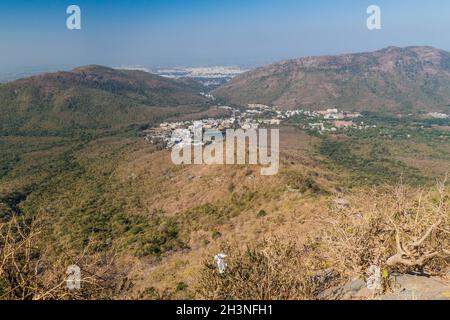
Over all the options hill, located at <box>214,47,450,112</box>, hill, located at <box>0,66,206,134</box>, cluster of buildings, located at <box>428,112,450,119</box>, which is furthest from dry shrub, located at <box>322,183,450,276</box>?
hill, located at <box>214,47,450,112</box>

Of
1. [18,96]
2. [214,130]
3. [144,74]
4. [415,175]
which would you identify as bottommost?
[415,175]

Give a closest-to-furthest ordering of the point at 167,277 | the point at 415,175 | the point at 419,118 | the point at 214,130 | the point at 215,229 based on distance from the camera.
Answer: the point at 167,277, the point at 215,229, the point at 415,175, the point at 214,130, the point at 419,118

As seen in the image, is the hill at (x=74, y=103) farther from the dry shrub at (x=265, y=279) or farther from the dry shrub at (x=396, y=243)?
the dry shrub at (x=396, y=243)

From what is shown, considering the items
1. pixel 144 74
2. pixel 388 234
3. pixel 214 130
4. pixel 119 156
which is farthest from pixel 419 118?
pixel 388 234

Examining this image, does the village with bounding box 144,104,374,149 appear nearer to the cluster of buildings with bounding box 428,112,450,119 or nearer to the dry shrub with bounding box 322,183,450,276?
the cluster of buildings with bounding box 428,112,450,119

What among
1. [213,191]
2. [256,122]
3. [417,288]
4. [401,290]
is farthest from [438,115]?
[401,290]

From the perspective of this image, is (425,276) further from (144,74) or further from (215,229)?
(144,74)

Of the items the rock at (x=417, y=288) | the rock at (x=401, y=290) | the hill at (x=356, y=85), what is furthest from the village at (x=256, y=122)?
the rock at (x=417, y=288)
